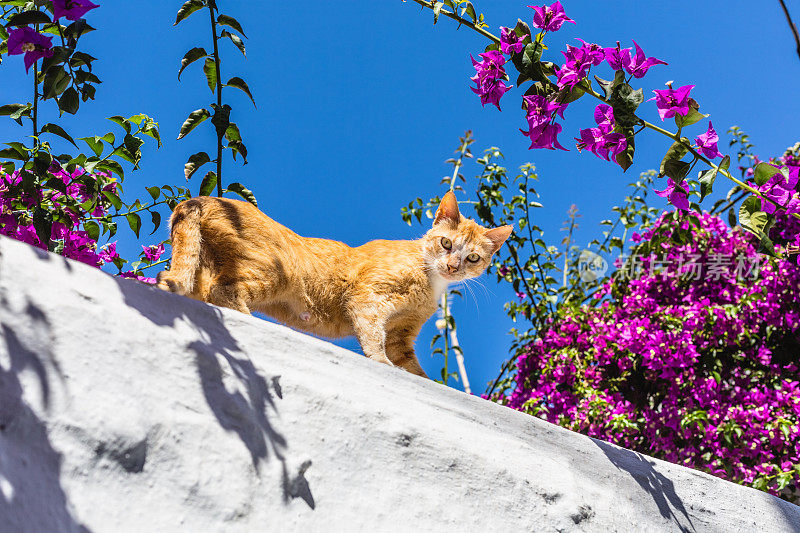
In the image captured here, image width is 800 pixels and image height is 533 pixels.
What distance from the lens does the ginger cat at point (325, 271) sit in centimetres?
179

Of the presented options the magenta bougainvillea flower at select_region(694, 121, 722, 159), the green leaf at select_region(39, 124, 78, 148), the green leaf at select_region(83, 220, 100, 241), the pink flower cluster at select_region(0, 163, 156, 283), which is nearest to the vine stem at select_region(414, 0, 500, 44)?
the magenta bougainvillea flower at select_region(694, 121, 722, 159)

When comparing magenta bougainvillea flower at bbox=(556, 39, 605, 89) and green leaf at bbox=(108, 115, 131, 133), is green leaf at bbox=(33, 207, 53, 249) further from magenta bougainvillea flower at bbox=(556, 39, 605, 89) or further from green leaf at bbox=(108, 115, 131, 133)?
magenta bougainvillea flower at bbox=(556, 39, 605, 89)

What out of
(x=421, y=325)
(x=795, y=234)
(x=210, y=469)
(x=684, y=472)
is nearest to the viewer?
(x=210, y=469)

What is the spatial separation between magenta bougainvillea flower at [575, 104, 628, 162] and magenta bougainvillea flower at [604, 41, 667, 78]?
95 mm

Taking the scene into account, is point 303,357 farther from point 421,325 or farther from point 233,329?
point 421,325

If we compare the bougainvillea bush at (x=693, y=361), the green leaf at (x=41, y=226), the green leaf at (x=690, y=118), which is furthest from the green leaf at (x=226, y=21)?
the bougainvillea bush at (x=693, y=361)

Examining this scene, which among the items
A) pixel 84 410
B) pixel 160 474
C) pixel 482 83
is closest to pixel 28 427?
pixel 84 410

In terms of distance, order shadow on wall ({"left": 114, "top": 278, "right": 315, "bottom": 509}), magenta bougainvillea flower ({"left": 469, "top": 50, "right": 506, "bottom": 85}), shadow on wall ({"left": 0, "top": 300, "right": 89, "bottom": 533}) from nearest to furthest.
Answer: shadow on wall ({"left": 0, "top": 300, "right": 89, "bottom": 533}), shadow on wall ({"left": 114, "top": 278, "right": 315, "bottom": 509}), magenta bougainvillea flower ({"left": 469, "top": 50, "right": 506, "bottom": 85})

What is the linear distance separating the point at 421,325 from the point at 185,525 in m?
1.21

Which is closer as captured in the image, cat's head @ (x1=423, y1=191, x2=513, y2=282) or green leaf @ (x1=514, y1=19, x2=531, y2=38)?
green leaf @ (x1=514, y1=19, x2=531, y2=38)

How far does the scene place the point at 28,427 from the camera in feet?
3.86

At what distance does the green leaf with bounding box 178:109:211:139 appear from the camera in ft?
6.66

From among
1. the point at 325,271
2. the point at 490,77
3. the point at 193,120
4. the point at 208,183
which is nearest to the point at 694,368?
the point at 325,271

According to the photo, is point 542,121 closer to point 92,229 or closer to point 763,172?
point 763,172
